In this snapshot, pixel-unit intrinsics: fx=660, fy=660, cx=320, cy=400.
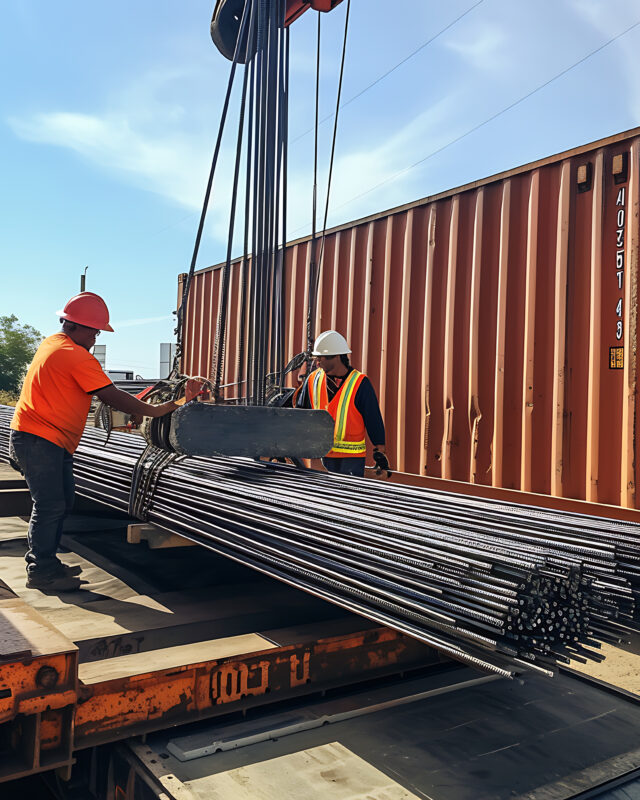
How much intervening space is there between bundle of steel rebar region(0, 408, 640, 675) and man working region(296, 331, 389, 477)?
45.7 inches

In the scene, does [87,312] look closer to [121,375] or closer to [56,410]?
[56,410]

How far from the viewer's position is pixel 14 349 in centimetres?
4847

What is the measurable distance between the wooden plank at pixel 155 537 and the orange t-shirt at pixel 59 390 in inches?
25.5

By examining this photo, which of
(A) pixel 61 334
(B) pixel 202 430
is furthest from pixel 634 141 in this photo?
(A) pixel 61 334

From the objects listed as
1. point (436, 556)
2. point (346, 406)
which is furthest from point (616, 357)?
point (436, 556)

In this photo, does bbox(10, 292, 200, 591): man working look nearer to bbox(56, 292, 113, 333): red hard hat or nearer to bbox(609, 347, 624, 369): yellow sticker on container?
bbox(56, 292, 113, 333): red hard hat

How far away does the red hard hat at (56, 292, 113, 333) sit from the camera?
322cm

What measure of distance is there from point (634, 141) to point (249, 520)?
373 cm

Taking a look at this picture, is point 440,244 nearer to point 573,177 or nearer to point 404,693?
point 573,177

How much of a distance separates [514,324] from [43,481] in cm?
359

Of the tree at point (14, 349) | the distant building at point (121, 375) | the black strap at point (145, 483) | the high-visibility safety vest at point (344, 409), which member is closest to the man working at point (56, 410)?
the black strap at point (145, 483)

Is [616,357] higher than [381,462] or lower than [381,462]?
higher

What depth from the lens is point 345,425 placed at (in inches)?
168

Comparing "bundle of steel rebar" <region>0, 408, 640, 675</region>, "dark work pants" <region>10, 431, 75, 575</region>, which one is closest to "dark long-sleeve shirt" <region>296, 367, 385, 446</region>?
"bundle of steel rebar" <region>0, 408, 640, 675</region>
